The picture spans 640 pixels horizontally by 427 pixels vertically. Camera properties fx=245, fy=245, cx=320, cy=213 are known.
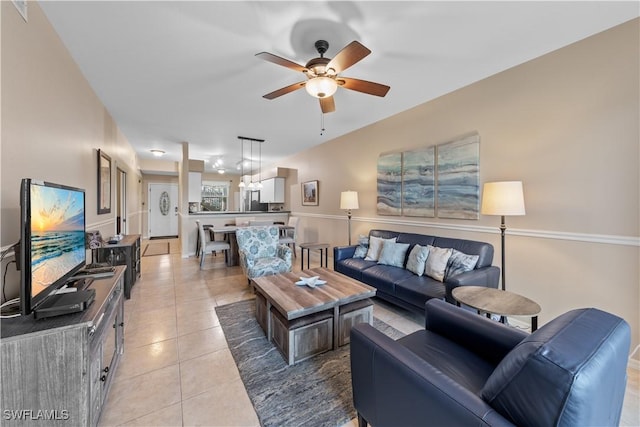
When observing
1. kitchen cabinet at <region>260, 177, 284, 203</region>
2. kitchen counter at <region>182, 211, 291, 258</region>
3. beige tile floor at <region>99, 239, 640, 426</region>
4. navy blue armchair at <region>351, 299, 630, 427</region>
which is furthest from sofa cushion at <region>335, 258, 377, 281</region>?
kitchen cabinet at <region>260, 177, 284, 203</region>

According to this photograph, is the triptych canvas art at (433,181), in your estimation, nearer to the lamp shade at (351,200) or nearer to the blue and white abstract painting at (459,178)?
the blue and white abstract painting at (459,178)

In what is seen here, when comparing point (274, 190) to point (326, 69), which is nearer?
point (326, 69)

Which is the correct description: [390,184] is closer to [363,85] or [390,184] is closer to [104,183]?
[363,85]

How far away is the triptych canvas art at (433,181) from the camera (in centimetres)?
292

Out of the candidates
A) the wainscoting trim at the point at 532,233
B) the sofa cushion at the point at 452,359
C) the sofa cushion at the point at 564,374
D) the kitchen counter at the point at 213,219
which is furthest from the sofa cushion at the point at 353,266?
the kitchen counter at the point at 213,219

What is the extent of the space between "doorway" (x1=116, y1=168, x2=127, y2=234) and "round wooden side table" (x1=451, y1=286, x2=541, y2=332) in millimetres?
5384

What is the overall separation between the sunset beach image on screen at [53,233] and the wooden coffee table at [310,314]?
1356 mm

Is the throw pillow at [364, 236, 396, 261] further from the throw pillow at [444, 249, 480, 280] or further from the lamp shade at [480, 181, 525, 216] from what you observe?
the lamp shade at [480, 181, 525, 216]

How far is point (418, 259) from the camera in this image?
2924 mm

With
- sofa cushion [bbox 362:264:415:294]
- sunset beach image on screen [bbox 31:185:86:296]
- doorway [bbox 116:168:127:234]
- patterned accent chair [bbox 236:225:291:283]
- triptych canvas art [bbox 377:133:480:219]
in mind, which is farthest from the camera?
doorway [bbox 116:168:127:234]

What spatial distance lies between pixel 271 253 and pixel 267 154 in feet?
12.8

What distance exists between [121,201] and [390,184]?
17.1ft

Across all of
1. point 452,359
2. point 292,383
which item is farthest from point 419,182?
point 292,383

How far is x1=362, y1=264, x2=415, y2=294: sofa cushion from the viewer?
9.20 ft
